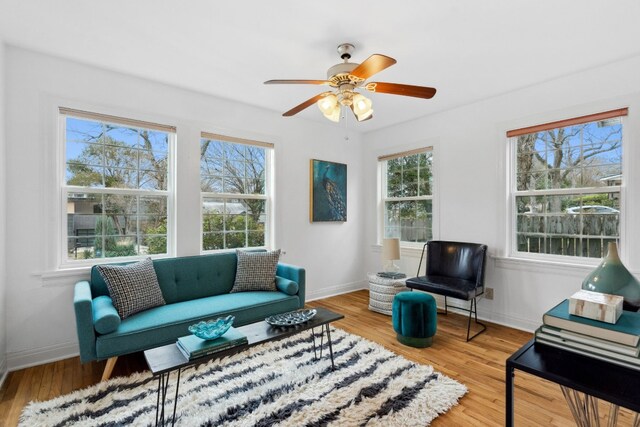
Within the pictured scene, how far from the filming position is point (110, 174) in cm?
296

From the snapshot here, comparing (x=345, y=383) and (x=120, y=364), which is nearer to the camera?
(x=345, y=383)

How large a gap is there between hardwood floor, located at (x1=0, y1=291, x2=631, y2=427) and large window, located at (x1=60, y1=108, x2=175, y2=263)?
96 cm

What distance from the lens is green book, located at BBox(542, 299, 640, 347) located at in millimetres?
999

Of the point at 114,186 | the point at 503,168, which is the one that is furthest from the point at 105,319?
the point at 503,168

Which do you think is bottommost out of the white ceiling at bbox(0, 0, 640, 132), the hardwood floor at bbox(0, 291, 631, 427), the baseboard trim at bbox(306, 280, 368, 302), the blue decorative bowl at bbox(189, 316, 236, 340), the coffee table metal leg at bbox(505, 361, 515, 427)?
the hardwood floor at bbox(0, 291, 631, 427)

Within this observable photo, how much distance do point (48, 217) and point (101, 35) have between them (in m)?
1.51

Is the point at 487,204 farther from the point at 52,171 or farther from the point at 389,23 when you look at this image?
the point at 52,171

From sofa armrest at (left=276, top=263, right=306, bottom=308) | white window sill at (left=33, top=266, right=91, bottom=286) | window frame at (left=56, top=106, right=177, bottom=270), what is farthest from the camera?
sofa armrest at (left=276, top=263, right=306, bottom=308)

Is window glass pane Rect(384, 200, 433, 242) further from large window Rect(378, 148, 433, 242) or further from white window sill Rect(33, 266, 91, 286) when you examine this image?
white window sill Rect(33, 266, 91, 286)

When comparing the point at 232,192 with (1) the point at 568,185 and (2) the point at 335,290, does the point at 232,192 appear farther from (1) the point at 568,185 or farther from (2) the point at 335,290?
(1) the point at 568,185

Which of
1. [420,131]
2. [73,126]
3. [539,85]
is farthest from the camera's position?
[420,131]

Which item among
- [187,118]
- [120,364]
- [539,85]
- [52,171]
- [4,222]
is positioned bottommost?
[120,364]

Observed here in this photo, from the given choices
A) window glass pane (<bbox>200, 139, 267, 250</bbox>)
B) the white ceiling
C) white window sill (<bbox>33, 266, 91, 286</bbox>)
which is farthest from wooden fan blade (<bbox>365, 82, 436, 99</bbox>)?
white window sill (<bbox>33, 266, 91, 286</bbox>)

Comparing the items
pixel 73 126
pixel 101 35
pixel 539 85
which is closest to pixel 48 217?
pixel 73 126
